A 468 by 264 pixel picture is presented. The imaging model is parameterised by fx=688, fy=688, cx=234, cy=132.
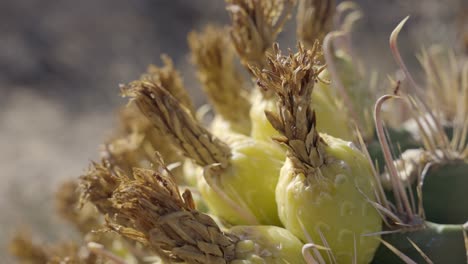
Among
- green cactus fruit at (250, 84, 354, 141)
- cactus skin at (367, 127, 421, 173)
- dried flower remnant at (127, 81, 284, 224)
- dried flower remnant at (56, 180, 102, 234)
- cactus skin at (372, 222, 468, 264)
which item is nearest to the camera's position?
cactus skin at (372, 222, 468, 264)

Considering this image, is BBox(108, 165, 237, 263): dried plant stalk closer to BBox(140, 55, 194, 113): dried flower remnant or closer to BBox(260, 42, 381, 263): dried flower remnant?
BBox(260, 42, 381, 263): dried flower remnant

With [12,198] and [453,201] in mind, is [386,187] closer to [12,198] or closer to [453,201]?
[453,201]

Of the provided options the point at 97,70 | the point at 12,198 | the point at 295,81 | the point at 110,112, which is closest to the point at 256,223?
the point at 295,81

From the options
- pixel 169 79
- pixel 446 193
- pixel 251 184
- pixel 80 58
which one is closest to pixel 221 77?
pixel 169 79

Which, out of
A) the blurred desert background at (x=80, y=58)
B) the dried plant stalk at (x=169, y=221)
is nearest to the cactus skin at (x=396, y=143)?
the dried plant stalk at (x=169, y=221)

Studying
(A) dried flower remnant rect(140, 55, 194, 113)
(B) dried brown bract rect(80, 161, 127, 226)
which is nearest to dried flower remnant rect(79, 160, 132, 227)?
(B) dried brown bract rect(80, 161, 127, 226)

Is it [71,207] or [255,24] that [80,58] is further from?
[255,24]
